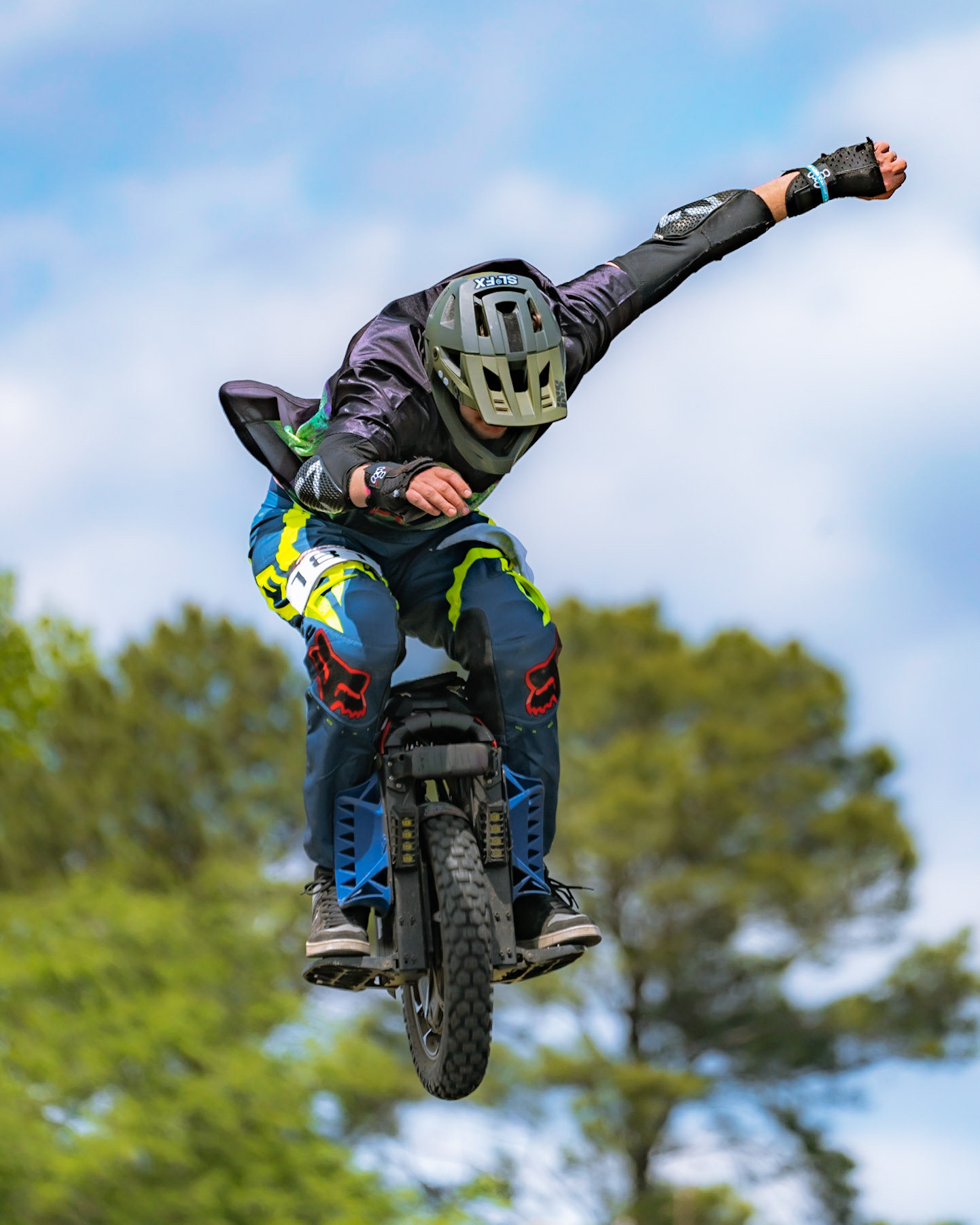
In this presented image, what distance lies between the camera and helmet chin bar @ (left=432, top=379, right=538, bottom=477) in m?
5.44

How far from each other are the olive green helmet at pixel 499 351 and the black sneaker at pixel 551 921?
166cm

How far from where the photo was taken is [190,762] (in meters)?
26.1

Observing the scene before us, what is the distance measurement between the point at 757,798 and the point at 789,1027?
132 inches

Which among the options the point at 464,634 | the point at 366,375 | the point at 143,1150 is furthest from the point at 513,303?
the point at 143,1150

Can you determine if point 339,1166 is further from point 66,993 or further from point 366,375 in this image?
point 366,375

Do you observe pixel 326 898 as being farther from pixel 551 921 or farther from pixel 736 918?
pixel 736 918

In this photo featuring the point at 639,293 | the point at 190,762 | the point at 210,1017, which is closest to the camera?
the point at 639,293

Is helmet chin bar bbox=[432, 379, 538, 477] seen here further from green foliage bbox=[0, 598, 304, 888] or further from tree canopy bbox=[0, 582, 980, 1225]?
green foliage bbox=[0, 598, 304, 888]

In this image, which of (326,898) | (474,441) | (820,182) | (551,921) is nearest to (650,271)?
(820,182)

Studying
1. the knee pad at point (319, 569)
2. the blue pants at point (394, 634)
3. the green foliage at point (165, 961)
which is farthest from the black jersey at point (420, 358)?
the green foliage at point (165, 961)

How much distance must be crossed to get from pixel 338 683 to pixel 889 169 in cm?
309

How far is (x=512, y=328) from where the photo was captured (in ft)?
17.1

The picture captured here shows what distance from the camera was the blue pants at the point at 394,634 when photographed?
5.48m

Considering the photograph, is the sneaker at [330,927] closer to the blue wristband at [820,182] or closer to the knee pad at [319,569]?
the knee pad at [319,569]
